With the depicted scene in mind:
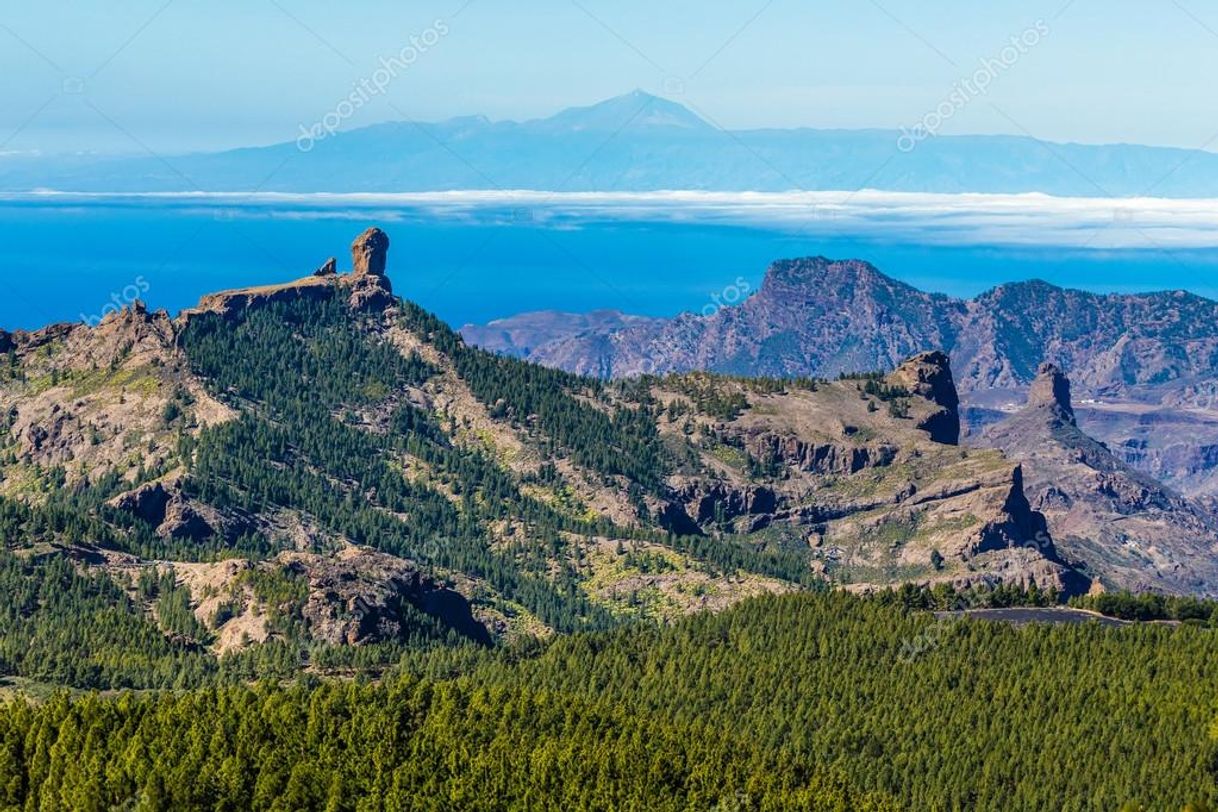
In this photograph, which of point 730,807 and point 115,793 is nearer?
point 115,793

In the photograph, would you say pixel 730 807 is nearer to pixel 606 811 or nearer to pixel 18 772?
pixel 606 811

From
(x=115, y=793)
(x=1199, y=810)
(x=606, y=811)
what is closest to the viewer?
(x=1199, y=810)

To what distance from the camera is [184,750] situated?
196250 mm

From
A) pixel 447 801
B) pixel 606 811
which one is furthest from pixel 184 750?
pixel 606 811

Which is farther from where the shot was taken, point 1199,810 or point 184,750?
point 184,750

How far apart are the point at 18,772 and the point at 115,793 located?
13.1 m

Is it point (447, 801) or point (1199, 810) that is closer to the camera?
point (1199, 810)

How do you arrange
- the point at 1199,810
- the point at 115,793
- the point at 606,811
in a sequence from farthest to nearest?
the point at 606,811, the point at 115,793, the point at 1199,810

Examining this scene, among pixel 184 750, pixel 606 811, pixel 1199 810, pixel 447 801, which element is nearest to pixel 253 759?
pixel 184 750

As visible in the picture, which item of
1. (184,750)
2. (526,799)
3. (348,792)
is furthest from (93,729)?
(526,799)

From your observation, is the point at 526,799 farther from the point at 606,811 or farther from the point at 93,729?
the point at 93,729

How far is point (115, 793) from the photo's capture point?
18300cm

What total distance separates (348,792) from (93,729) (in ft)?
89.0

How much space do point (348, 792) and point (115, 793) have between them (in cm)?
A: 2101
